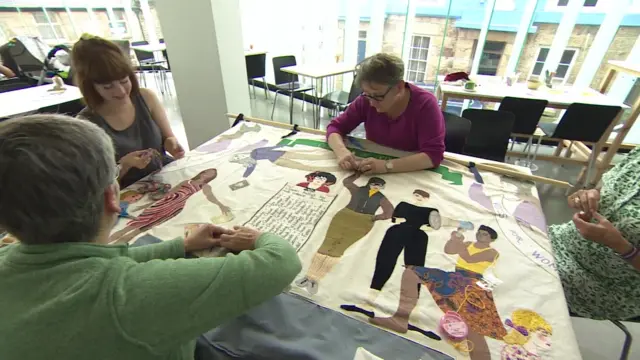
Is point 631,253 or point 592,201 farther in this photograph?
point 592,201

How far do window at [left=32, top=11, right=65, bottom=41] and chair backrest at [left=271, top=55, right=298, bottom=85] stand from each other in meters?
4.99

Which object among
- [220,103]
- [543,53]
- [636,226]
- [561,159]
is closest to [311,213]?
[636,226]

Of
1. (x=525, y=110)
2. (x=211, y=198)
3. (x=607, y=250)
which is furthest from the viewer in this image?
(x=525, y=110)

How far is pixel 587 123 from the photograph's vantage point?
2396mm

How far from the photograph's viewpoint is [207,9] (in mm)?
2293

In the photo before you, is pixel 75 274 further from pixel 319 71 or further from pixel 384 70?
pixel 319 71

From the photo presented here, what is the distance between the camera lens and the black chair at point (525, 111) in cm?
244

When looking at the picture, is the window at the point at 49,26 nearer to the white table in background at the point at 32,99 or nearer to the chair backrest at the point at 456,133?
the white table in background at the point at 32,99

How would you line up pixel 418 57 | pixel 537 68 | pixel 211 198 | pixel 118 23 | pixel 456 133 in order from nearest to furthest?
1. pixel 211 198
2. pixel 456 133
3. pixel 537 68
4. pixel 418 57
5. pixel 118 23

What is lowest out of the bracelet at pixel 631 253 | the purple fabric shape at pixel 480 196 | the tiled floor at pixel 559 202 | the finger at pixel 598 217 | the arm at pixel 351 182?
the tiled floor at pixel 559 202

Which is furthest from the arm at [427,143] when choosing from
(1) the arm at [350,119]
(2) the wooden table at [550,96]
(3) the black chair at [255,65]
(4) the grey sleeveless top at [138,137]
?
(3) the black chair at [255,65]

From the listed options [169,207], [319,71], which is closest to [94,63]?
[169,207]

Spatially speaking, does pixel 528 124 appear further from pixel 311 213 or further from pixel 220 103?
pixel 220 103

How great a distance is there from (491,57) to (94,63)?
3745 mm
